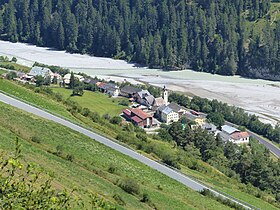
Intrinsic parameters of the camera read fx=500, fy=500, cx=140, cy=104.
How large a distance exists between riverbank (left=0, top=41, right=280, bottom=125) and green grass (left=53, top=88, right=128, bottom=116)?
16961 millimetres

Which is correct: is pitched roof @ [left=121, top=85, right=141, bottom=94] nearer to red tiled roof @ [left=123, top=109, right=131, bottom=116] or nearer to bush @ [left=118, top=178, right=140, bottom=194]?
red tiled roof @ [left=123, top=109, right=131, bottom=116]

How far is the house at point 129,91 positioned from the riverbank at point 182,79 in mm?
11361

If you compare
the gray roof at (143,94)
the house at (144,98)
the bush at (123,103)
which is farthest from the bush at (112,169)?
the gray roof at (143,94)

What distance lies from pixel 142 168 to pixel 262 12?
319 ft

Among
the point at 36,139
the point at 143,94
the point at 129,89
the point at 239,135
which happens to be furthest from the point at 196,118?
the point at 36,139

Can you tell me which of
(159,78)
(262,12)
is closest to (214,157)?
(159,78)

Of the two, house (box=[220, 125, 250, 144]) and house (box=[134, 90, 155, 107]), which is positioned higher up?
house (box=[134, 90, 155, 107])

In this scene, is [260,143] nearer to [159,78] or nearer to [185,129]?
[185,129]

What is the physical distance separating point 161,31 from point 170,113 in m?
65.0

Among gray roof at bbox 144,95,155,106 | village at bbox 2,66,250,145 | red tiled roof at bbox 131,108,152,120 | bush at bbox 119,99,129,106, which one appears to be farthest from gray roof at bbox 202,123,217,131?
bush at bbox 119,99,129,106

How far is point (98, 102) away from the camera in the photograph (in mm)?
65250

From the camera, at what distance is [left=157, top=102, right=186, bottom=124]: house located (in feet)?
197

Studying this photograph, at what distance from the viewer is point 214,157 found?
39531mm

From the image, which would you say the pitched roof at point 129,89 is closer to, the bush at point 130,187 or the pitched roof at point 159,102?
the pitched roof at point 159,102
